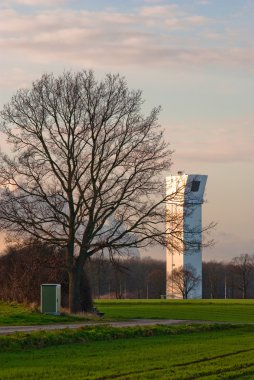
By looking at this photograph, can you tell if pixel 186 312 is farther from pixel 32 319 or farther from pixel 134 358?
pixel 134 358

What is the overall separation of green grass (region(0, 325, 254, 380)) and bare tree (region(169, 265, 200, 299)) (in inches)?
5269

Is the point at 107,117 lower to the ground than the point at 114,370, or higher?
higher

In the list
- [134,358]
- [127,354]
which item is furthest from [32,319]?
[134,358]

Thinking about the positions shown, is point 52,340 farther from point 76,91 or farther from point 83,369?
point 76,91

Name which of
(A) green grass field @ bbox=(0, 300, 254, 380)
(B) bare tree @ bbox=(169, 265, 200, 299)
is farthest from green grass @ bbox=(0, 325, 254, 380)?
(B) bare tree @ bbox=(169, 265, 200, 299)

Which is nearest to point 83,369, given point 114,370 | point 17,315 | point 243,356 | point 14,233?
point 114,370

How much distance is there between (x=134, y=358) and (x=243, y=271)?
157m

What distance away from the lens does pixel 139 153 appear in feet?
173

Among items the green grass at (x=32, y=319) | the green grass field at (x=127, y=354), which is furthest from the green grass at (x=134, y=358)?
the green grass at (x=32, y=319)

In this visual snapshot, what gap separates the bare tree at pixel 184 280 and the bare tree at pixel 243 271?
9.50 m

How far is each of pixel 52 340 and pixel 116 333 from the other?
4.99m

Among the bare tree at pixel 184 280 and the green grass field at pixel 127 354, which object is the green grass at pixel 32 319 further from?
the bare tree at pixel 184 280

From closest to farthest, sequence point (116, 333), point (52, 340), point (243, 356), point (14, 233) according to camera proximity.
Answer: point (243, 356) < point (52, 340) < point (116, 333) < point (14, 233)

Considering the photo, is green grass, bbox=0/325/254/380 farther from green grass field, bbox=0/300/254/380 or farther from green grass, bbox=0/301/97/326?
green grass, bbox=0/301/97/326
